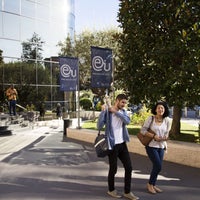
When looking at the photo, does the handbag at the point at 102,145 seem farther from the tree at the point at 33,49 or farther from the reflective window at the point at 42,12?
the reflective window at the point at 42,12

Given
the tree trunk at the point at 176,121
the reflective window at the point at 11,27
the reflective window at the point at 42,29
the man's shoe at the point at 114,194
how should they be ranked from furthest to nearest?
1. the reflective window at the point at 42,29
2. the reflective window at the point at 11,27
3. the tree trunk at the point at 176,121
4. the man's shoe at the point at 114,194

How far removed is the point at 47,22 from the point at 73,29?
5883mm

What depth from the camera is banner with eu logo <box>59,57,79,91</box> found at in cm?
1581

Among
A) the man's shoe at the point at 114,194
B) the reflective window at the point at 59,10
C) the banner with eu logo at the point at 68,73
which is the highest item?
the reflective window at the point at 59,10

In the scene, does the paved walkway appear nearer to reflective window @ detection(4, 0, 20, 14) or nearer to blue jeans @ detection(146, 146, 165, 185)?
blue jeans @ detection(146, 146, 165, 185)

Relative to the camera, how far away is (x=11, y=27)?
25688 mm

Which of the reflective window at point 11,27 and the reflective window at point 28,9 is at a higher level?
the reflective window at point 28,9

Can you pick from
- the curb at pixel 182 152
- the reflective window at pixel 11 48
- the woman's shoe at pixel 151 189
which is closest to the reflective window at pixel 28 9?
the reflective window at pixel 11 48

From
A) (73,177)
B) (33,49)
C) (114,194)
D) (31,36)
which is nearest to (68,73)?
(73,177)

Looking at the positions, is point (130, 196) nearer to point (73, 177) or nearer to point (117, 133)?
point (117, 133)

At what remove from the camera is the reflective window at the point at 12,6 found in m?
25.2

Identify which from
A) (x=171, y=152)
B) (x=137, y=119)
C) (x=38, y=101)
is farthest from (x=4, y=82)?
(x=171, y=152)

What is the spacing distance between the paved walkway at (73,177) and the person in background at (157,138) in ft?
1.16

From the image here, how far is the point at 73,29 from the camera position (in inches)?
1383
